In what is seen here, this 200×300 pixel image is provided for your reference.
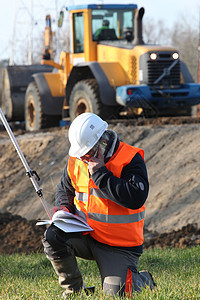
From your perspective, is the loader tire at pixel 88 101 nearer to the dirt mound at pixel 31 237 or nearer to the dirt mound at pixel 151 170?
the dirt mound at pixel 151 170

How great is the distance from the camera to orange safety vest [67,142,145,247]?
437 cm

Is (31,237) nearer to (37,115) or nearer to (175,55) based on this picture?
(175,55)

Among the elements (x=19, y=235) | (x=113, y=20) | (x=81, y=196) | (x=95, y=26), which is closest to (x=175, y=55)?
(x=113, y=20)

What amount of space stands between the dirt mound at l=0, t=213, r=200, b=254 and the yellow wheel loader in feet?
A: 12.1

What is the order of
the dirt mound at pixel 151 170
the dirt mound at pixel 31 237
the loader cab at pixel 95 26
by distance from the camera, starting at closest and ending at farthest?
the dirt mound at pixel 31 237 < the dirt mound at pixel 151 170 < the loader cab at pixel 95 26

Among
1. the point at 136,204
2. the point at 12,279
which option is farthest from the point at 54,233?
the point at 12,279

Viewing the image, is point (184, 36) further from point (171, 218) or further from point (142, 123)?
point (171, 218)

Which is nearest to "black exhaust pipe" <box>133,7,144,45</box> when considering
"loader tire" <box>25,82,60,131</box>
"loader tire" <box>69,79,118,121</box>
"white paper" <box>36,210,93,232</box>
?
"loader tire" <box>69,79,118,121</box>

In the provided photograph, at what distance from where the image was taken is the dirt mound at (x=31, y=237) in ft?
23.9

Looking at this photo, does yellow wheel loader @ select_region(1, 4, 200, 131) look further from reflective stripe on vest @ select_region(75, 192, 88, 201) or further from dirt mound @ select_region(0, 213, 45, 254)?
reflective stripe on vest @ select_region(75, 192, 88, 201)

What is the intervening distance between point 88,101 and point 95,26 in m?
1.84

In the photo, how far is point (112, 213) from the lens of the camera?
4395mm

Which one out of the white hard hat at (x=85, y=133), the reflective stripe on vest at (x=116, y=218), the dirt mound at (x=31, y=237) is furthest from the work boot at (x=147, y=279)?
the dirt mound at (x=31, y=237)

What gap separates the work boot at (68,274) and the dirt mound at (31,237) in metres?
2.61
